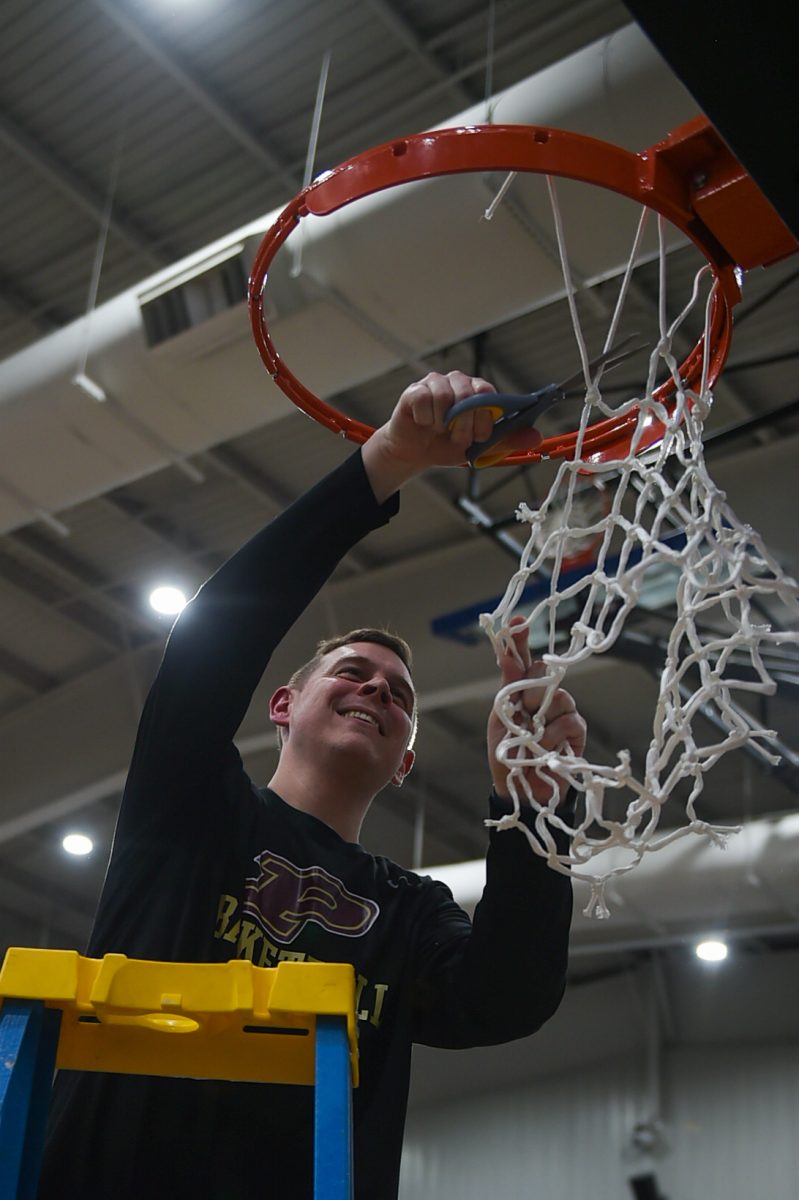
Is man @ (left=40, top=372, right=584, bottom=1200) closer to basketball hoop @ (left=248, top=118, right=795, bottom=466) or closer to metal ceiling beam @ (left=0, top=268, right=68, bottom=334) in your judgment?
basketball hoop @ (left=248, top=118, right=795, bottom=466)

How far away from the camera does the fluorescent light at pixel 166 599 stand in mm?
6898

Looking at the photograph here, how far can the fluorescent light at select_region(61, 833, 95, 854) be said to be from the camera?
10000 mm

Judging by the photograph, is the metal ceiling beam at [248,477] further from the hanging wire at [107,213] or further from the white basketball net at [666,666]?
the white basketball net at [666,666]

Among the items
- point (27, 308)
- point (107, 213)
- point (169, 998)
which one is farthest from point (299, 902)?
point (27, 308)

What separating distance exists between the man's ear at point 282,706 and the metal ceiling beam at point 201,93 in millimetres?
3333


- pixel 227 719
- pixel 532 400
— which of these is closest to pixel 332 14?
pixel 532 400

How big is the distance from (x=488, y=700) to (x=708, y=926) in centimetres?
201

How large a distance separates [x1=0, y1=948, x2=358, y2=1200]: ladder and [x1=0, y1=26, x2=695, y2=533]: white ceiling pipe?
277 cm

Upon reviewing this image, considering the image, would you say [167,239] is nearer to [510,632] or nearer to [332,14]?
[332,14]

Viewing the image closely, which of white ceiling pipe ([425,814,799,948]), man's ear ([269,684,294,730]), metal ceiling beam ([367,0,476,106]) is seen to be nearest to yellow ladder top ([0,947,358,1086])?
man's ear ([269,684,294,730])

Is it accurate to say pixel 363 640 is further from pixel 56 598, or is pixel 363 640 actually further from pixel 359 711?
pixel 56 598

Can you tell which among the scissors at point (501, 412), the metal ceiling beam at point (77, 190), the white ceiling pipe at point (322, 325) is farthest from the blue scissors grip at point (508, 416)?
the metal ceiling beam at point (77, 190)

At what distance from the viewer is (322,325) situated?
437 centimetres

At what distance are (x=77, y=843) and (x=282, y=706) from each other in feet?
26.2
